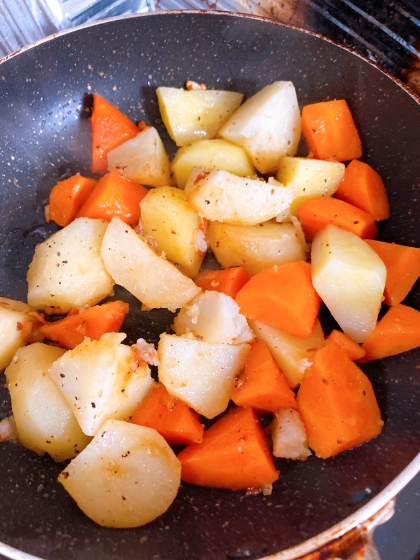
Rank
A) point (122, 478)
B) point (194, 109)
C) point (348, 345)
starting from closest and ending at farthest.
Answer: point (122, 478), point (348, 345), point (194, 109)

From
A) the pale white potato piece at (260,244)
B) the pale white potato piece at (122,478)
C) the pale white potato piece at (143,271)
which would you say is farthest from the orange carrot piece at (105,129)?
the pale white potato piece at (122,478)

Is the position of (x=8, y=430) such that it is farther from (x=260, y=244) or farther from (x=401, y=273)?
(x=401, y=273)

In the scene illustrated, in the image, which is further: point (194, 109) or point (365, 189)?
point (194, 109)

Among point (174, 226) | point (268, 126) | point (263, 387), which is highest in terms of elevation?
point (268, 126)

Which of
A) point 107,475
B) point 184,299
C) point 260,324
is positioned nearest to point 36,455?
point 107,475

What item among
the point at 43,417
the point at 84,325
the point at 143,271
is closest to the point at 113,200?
the point at 143,271

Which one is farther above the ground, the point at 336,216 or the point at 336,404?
the point at 336,216

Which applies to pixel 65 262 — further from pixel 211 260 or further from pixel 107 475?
pixel 107 475
